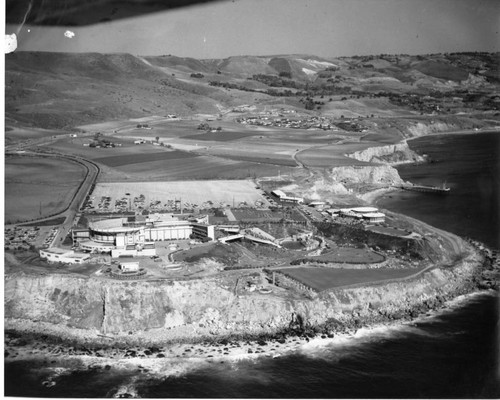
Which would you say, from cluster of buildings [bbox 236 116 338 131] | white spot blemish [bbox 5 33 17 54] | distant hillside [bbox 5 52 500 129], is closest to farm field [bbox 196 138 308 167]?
distant hillside [bbox 5 52 500 129]

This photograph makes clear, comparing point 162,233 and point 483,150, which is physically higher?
point 483,150

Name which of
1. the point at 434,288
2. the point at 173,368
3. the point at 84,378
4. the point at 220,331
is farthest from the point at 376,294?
the point at 84,378

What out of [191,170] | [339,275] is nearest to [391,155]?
[191,170]

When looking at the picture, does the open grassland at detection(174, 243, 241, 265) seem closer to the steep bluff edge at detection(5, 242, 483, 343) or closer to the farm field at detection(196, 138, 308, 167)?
the steep bluff edge at detection(5, 242, 483, 343)

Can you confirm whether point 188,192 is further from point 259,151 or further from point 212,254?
point 259,151

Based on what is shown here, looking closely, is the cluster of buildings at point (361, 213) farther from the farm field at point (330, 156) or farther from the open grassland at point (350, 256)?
the farm field at point (330, 156)

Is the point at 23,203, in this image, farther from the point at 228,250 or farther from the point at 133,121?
the point at 133,121
